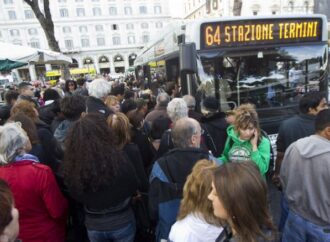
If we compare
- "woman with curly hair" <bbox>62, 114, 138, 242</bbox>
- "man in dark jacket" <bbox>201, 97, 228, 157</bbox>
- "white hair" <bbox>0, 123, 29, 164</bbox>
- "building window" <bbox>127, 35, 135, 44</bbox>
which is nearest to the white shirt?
"woman with curly hair" <bbox>62, 114, 138, 242</bbox>

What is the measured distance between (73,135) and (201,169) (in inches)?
44.8

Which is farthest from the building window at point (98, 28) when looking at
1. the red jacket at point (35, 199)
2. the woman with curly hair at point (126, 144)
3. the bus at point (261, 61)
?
the red jacket at point (35, 199)

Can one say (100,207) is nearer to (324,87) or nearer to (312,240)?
(312,240)

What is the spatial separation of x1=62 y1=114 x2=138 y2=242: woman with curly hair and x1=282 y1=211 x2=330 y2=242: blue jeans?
A: 1423mm

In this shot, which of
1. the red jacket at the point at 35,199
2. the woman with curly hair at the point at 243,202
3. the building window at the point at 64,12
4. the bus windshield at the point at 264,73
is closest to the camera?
the woman with curly hair at the point at 243,202

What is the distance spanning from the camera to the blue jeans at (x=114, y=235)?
2.49 meters

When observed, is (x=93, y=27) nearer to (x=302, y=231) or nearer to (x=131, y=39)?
A: (x=131, y=39)

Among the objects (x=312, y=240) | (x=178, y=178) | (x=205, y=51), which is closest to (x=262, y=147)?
(x=312, y=240)

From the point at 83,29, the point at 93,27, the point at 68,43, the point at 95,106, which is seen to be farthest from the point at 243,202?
the point at 93,27

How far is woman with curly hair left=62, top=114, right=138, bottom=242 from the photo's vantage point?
7.45 feet

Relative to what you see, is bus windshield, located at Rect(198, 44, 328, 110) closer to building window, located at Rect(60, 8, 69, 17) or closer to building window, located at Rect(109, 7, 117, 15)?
building window, located at Rect(109, 7, 117, 15)

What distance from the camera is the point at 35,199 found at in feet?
7.59

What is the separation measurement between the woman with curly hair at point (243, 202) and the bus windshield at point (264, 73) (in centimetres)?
325

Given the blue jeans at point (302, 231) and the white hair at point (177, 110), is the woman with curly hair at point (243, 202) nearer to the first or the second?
the blue jeans at point (302, 231)
